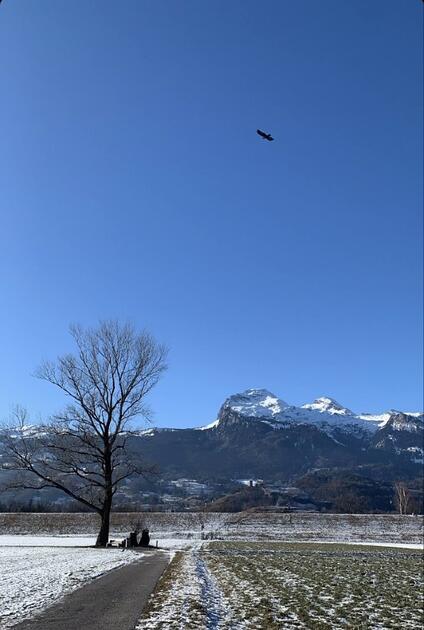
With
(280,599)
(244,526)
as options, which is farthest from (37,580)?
(244,526)

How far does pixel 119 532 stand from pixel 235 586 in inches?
2425

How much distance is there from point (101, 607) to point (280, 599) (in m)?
5.07

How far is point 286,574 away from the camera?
20.3 m

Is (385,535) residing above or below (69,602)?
below

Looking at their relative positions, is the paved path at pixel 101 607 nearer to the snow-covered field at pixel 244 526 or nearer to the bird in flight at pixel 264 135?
the bird in flight at pixel 264 135

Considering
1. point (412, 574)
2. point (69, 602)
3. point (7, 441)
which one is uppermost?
point (7, 441)

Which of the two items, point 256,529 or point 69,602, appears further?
point 256,529

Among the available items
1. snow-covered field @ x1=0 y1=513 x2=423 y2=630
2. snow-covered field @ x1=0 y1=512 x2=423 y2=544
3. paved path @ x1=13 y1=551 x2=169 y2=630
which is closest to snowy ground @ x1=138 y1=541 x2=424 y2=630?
snow-covered field @ x1=0 y1=513 x2=423 y2=630

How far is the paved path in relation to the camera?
10.2 meters

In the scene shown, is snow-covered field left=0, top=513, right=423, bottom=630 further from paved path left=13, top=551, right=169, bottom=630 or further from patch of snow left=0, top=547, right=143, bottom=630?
paved path left=13, top=551, right=169, bottom=630

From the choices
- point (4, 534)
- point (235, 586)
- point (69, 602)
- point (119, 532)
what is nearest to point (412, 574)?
point (235, 586)

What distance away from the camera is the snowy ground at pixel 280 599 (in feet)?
36.3

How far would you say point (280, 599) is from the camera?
554 inches

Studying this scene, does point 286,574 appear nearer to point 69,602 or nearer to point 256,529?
point 69,602
